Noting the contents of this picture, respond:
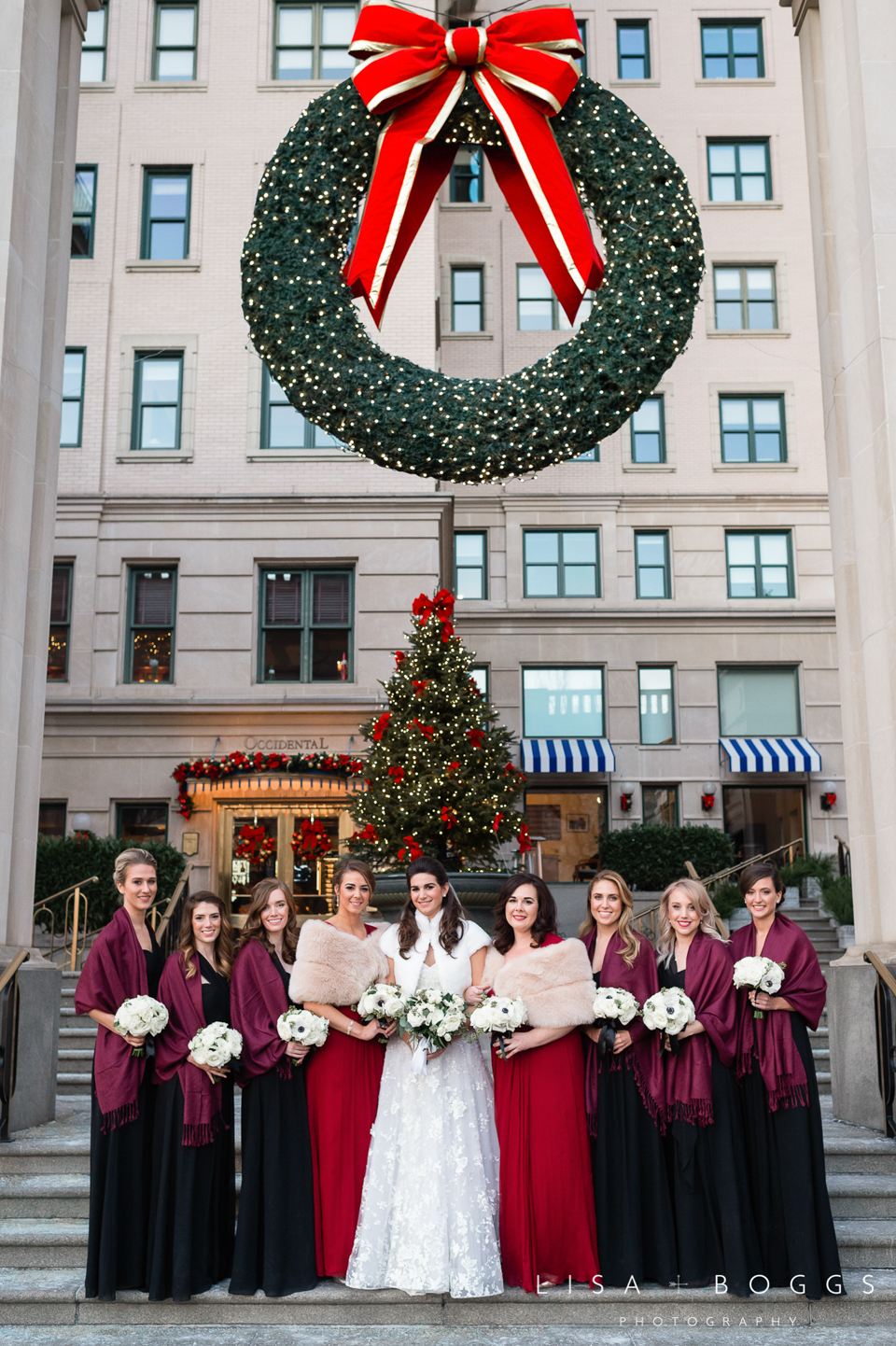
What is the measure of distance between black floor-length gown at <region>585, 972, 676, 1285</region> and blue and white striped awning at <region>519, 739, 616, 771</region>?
56.3 ft

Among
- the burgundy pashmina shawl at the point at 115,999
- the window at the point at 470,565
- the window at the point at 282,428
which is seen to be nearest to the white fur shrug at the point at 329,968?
the burgundy pashmina shawl at the point at 115,999

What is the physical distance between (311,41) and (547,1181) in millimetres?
22102

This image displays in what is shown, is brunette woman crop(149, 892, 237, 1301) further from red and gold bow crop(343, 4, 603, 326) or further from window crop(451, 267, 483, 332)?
window crop(451, 267, 483, 332)

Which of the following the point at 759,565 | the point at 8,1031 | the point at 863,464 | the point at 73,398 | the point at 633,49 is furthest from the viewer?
the point at 633,49

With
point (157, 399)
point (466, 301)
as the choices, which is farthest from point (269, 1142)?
point (466, 301)

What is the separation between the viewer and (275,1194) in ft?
19.2

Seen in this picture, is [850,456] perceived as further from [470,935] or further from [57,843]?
[57,843]

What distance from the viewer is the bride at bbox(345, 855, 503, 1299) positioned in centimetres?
572

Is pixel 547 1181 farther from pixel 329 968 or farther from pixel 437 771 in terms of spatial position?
pixel 437 771

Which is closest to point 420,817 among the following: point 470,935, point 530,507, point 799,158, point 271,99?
point 470,935

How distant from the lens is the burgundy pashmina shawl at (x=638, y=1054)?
5.99 metres

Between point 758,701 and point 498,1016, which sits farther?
point 758,701

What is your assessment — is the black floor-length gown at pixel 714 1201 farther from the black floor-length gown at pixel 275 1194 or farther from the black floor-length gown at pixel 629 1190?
the black floor-length gown at pixel 275 1194

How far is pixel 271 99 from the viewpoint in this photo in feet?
72.9
